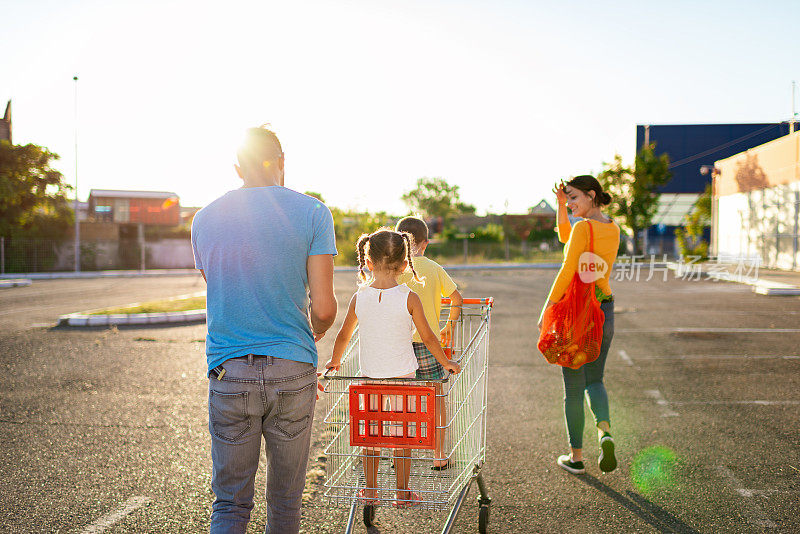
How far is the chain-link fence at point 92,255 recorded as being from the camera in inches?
1281

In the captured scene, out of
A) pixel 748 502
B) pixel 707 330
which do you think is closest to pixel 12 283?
pixel 707 330

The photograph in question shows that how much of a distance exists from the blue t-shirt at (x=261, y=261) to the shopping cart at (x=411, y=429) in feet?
1.59

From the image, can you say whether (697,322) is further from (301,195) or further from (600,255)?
(301,195)

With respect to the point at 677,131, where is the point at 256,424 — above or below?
below

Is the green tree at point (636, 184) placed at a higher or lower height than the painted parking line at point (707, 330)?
higher

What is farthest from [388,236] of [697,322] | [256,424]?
[697,322]

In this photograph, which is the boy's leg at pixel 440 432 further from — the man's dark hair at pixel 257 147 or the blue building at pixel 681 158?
the blue building at pixel 681 158

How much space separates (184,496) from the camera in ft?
12.7

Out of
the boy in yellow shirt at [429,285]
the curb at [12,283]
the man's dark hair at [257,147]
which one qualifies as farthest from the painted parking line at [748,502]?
the curb at [12,283]

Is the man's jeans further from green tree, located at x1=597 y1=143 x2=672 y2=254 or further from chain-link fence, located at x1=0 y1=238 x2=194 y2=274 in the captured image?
green tree, located at x1=597 y1=143 x2=672 y2=254

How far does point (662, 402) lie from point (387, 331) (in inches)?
168

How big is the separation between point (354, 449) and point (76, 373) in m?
5.50

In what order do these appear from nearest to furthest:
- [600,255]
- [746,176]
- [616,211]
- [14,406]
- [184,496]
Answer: [184,496]
[600,255]
[14,406]
[746,176]
[616,211]

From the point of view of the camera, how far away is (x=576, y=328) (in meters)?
4.05
